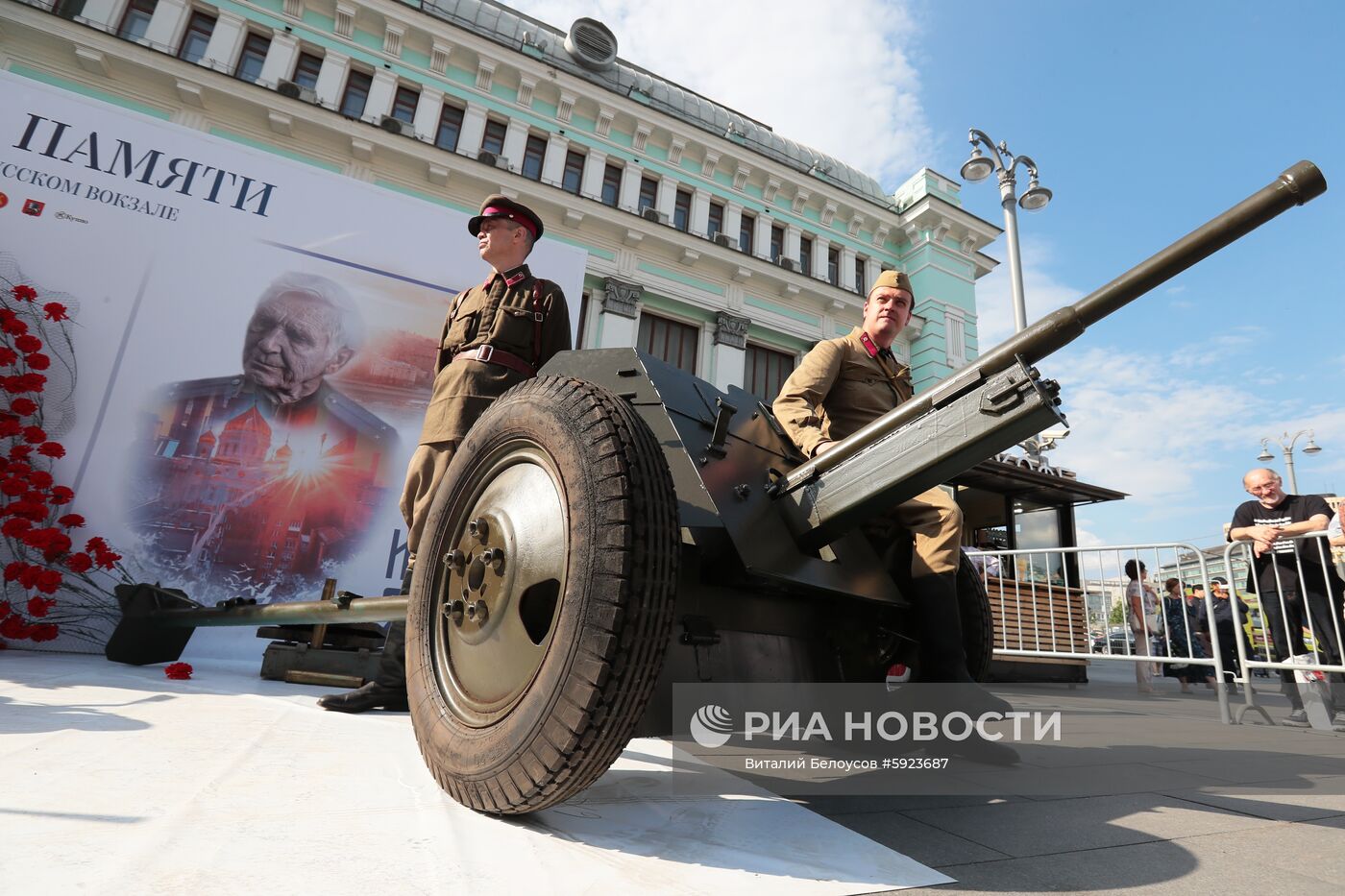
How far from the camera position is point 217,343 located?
5.02 m

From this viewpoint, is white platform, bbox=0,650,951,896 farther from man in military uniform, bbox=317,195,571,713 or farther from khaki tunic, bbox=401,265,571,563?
khaki tunic, bbox=401,265,571,563

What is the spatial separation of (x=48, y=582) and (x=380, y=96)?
31.9ft

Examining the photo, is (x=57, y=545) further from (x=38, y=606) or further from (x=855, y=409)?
(x=855, y=409)

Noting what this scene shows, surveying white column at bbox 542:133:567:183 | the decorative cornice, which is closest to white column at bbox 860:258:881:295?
the decorative cornice

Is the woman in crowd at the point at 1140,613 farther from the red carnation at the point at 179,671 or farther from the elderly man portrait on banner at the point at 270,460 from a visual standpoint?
Answer: the red carnation at the point at 179,671

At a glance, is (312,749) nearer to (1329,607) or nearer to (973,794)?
(973,794)

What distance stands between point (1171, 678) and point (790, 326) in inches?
352

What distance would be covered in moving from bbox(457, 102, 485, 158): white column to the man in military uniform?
379 inches

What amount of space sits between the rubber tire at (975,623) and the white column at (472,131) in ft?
36.4

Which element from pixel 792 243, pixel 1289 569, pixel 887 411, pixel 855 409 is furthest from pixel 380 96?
pixel 1289 569

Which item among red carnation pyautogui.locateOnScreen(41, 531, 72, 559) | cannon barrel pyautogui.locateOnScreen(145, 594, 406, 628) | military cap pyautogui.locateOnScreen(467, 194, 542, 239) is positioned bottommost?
cannon barrel pyautogui.locateOnScreen(145, 594, 406, 628)

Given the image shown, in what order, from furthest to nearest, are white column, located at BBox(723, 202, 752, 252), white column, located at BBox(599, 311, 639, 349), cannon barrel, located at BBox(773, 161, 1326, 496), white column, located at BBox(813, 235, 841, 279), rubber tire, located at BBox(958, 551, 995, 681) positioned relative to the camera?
white column, located at BBox(813, 235, 841, 279) < white column, located at BBox(723, 202, 752, 252) < white column, located at BBox(599, 311, 639, 349) < rubber tire, located at BBox(958, 551, 995, 681) < cannon barrel, located at BBox(773, 161, 1326, 496)

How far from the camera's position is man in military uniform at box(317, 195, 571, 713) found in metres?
2.49

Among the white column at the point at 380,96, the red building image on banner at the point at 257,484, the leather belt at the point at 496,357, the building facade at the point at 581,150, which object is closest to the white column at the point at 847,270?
the building facade at the point at 581,150
